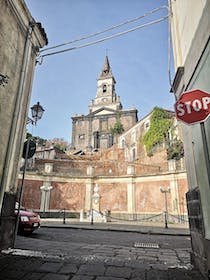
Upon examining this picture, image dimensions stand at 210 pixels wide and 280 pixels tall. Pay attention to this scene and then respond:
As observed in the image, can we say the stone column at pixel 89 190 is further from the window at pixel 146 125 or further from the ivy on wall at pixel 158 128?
the window at pixel 146 125

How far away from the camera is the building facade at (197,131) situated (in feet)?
9.53

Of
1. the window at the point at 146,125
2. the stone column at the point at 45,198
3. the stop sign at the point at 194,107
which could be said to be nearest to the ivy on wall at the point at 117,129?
the window at the point at 146,125

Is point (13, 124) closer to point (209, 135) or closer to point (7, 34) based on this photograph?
point (7, 34)

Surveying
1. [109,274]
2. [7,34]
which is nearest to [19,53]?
[7,34]

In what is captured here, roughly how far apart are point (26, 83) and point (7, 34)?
1143mm

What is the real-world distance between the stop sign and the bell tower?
54940mm

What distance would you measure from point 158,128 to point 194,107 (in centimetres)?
3041

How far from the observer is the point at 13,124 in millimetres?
4492

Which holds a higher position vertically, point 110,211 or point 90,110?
point 90,110

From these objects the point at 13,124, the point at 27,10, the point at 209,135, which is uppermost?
the point at 27,10

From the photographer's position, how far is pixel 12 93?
4539 mm

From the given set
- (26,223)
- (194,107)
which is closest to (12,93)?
(194,107)

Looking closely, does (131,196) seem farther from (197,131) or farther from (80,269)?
(197,131)

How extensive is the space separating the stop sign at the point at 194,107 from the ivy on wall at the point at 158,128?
27422mm
